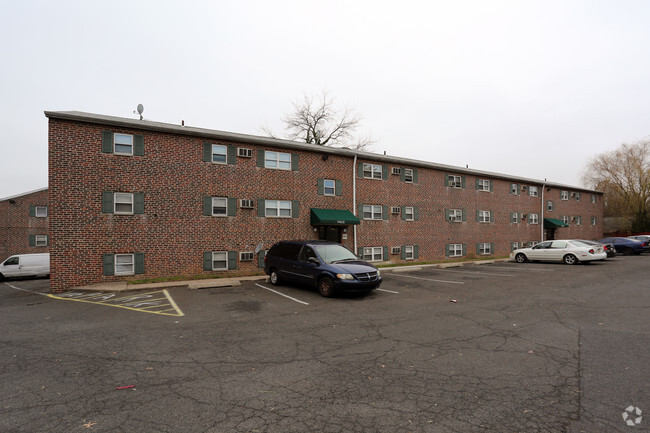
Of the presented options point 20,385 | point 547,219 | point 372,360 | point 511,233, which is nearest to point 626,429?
point 372,360

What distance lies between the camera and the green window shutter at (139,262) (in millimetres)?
13805

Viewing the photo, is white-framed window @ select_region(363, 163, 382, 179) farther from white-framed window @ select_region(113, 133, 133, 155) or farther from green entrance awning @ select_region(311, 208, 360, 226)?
white-framed window @ select_region(113, 133, 133, 155)

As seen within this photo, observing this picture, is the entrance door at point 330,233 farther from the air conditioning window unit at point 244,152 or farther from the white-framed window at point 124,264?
the white-framed window at point 124,264

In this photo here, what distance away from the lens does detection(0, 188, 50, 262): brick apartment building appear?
27.7m

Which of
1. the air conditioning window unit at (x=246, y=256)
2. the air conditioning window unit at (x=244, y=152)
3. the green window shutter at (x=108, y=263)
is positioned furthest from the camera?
the air conditioning window unit at (x=244, y=152)

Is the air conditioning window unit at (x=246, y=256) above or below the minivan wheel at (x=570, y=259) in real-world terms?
above

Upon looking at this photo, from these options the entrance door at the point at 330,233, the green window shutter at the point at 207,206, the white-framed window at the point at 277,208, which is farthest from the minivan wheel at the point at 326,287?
the entrance door at the point at 330,233

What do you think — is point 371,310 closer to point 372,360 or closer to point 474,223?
point 372,360

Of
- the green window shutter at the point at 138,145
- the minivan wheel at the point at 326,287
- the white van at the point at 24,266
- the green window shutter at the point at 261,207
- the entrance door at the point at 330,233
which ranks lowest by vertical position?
the white van at the point at 24,266

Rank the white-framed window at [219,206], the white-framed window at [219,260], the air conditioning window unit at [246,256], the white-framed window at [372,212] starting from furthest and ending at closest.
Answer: the white-framed window at [372,212], the air conditioning window unit at [246,256], the white-framed window at [219,206], the white-framed window at [219,260]

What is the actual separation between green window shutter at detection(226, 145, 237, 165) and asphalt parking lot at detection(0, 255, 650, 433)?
8517 mm

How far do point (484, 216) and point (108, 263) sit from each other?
25.8 m

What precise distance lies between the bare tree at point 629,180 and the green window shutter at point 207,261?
4855cm

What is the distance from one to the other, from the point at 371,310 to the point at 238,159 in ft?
36.2
